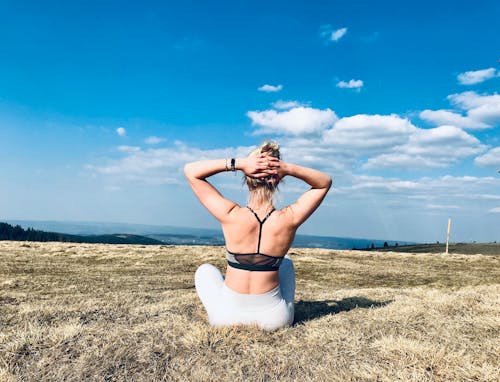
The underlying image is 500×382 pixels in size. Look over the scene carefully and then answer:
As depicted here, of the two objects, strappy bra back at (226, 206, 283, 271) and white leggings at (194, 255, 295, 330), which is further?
white leggings at (194, 255, 295, 330)

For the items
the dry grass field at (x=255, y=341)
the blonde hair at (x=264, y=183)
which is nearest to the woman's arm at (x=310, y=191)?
the blonde hair at (x=264, y=183)

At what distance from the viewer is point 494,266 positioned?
21047 mm

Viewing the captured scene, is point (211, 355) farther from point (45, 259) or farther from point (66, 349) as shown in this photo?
point (45, 259)

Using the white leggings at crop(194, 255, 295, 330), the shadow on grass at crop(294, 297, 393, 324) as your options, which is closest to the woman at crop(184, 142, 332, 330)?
the white leggings at crop(194, 255, 295, 330)

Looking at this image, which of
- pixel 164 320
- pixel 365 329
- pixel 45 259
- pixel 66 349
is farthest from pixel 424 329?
pixel 45 259

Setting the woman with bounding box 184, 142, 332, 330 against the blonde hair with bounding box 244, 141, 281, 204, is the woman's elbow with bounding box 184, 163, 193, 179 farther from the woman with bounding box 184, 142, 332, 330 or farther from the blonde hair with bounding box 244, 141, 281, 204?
the blonde hair with bounding box 244, 141, 281, 204

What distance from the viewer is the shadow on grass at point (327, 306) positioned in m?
6.96

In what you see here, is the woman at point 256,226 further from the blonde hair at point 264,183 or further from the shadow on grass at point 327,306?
the shadow on grass at point 327,306

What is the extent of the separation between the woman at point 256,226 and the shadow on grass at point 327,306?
4.15ft

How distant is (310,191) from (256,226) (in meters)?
0.96

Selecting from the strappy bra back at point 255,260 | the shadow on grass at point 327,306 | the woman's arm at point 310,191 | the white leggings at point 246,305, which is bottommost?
the shadow on grass at point 327,306

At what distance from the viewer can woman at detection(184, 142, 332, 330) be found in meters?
5.30

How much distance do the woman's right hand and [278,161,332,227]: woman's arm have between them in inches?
7.8

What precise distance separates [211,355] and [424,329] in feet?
10.5
